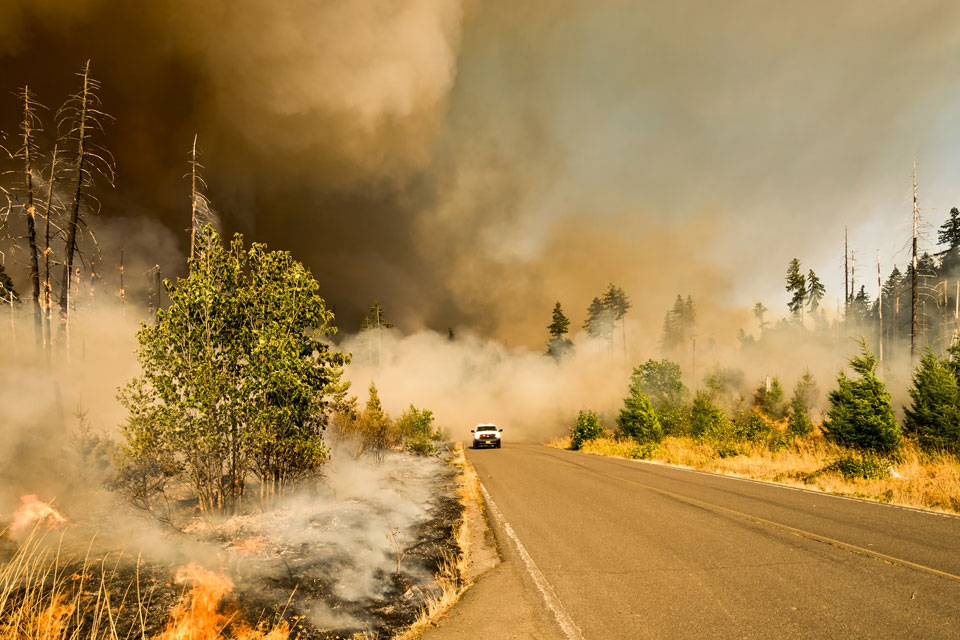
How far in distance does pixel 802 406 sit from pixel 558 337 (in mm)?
43088

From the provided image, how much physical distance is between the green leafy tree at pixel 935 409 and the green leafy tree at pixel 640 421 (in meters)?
13.0

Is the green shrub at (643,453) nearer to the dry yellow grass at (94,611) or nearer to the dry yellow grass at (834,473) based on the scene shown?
the dry yellow grass at (834,473)

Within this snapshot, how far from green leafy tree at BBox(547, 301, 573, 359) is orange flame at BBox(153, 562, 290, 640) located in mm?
71426

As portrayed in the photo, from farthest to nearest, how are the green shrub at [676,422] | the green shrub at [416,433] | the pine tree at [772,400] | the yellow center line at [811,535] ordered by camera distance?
the pine tree at [772,400]
the green shrub at [676,422]
the green shrub at [416,433]
the yellow center line at [811,535]

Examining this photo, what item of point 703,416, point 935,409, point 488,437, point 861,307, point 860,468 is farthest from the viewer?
point 861,307

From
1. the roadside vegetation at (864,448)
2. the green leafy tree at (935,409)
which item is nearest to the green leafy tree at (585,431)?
the roadside vegetation at (864,448)

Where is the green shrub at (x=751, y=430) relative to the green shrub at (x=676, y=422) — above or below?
above

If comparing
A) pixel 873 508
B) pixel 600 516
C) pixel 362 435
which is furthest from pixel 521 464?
pixel 873 508

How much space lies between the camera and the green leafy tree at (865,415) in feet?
47.7

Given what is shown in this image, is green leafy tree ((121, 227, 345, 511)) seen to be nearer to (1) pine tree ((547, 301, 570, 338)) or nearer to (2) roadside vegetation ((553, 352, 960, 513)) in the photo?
(2) roadside vegetation ((553, 352, 960, 513))

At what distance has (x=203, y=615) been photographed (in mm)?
4805

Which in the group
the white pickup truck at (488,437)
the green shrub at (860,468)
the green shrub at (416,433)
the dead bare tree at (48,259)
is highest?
the dead bare tree at (48,259)

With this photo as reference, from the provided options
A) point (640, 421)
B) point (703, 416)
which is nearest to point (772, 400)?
point (703, 416)

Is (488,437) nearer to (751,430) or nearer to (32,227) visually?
(751,430)
